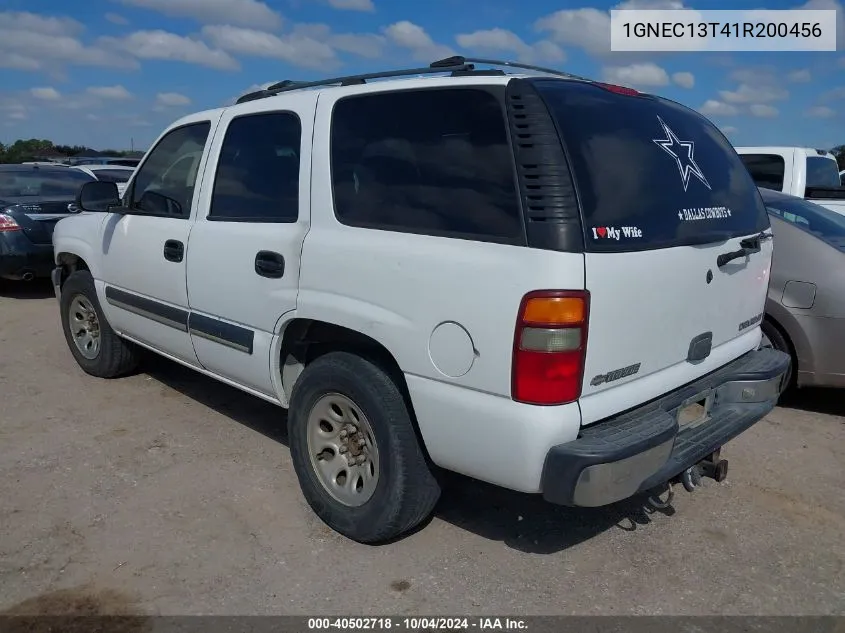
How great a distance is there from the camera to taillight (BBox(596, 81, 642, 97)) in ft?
10.1

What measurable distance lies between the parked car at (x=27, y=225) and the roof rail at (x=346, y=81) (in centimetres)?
528

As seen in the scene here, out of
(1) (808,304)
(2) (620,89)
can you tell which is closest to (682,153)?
(2) (620,89)

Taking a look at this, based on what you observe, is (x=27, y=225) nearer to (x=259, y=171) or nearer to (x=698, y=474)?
(x=259, y=171)

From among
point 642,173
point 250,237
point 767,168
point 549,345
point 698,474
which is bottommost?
point 698,474

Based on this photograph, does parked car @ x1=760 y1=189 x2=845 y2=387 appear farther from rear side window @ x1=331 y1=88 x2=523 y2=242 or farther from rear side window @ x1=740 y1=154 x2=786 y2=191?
rear side window @ x1=740 y1=154 x2=786 y2=191

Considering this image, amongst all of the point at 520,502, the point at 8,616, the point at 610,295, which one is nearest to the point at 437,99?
the point at 610,295

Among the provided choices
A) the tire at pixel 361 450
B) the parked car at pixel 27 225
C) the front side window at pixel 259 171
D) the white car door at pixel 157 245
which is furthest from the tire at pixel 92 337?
the parked car at pixel 27 225

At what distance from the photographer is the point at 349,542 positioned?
3.32 m

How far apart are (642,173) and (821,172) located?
7666mm

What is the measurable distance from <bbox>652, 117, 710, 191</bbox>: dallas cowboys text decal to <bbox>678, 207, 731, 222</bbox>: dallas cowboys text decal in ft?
0.36

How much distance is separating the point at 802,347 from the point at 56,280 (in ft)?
17.9

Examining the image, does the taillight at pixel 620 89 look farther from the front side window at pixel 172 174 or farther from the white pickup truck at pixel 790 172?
the white pickup truck at pixel 790 172

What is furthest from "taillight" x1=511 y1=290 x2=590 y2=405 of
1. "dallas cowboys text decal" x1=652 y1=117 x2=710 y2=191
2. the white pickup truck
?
the white pickup truck

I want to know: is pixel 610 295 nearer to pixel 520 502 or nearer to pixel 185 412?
pixel 520 502
